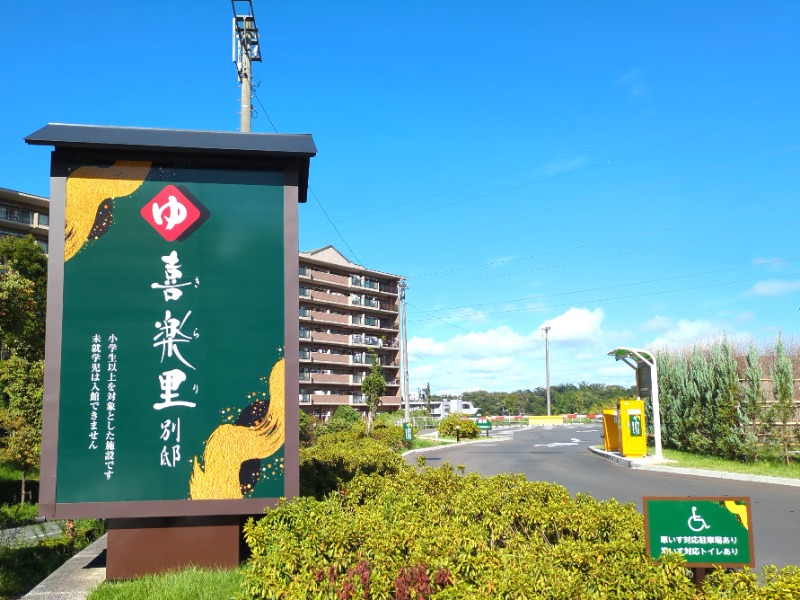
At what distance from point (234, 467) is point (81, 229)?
9.94 ft

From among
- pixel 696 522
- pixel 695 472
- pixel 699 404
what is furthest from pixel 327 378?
pixel 696 522

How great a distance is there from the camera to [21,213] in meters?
44.6

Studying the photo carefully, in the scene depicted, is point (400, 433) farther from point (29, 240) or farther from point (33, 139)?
point (33, 139)

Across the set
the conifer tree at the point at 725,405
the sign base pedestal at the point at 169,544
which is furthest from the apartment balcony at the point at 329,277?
the sign base pedestal at the point at 169,544

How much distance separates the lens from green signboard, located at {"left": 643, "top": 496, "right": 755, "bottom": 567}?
447 centimetres

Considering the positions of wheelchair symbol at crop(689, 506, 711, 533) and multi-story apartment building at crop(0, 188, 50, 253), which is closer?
wheelchair symbol at crop(689, 506, 711, 533)

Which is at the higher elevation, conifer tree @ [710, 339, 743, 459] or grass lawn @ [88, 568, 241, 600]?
conifer tree @ [710, 339, 743, 459]

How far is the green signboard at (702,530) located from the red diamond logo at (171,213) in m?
5.31

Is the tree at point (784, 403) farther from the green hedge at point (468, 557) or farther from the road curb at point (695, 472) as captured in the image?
the green hedge at point (468, 557)

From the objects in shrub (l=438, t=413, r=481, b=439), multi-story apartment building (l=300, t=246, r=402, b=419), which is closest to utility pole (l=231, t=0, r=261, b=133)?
shrub (l=438, t=413, r=481, b=439)

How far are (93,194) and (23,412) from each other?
39.8 ft

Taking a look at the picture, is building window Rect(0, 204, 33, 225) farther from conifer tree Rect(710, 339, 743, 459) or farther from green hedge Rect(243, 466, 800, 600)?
green hedge Rect(243, 466, 800, 600)

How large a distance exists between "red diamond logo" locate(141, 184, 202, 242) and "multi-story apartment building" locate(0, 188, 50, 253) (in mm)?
42921

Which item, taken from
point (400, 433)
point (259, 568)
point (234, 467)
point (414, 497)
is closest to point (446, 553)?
point (259, 568)
